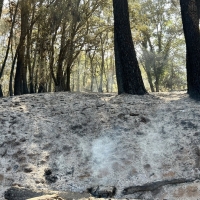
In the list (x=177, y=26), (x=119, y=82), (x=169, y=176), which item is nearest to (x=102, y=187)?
(x=169, y=176)

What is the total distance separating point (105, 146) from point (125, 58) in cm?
327

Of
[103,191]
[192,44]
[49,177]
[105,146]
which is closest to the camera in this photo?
[103,191]

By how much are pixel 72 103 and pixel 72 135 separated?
155cm

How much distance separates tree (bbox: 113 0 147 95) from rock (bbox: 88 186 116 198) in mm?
3889

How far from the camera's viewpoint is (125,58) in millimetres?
8195

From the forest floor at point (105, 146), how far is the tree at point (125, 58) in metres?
0.82

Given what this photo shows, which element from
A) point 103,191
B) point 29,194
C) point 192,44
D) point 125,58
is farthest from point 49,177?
point 192,44

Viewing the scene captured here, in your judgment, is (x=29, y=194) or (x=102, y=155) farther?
(x=102, y=155)

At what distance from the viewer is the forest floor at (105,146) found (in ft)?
15.5

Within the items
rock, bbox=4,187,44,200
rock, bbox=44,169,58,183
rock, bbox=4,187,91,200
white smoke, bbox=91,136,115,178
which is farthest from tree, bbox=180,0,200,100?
rock, bbox=4,187,44,200

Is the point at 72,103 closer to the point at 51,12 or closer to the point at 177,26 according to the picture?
the point at 51,12

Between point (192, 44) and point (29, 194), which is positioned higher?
point (192, 44)

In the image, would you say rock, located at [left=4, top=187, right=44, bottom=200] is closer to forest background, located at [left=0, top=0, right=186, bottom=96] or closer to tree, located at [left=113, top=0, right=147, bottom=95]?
tree, located at [left=113, top=0, right=147, bottom=95]

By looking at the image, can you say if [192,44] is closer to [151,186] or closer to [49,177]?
[151,186]
